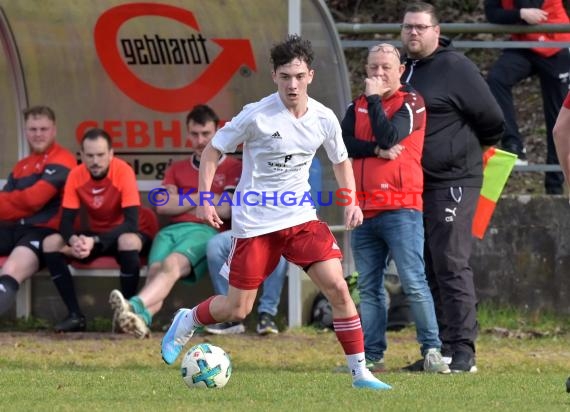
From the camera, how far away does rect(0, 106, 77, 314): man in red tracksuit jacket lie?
1193 cm

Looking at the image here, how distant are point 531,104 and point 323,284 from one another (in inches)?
326

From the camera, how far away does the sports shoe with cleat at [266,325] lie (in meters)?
11.4

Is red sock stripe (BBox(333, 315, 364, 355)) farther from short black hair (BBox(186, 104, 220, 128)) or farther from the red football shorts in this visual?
short black hair (BBox(186, 104, 220, 128))

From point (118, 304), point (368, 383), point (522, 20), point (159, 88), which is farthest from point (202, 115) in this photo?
point (368, 383)

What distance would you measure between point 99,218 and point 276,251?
3881mm

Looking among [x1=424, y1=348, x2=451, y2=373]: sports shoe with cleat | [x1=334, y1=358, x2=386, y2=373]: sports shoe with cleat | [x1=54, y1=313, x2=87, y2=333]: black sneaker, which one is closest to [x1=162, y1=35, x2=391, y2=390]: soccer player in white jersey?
[x1=424, y1=348, x2=451, y2=373]: sports shoe with cleat

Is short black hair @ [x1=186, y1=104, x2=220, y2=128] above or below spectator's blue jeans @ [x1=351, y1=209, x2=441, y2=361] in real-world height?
above

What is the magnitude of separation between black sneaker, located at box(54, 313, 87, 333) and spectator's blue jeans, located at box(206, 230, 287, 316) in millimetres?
1247

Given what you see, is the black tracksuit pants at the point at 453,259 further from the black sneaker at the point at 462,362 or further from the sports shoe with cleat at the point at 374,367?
the sports shoe with cleat at the point at 374,367

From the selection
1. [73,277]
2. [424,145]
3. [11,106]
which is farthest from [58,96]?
[424,145]

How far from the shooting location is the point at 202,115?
1160 cm

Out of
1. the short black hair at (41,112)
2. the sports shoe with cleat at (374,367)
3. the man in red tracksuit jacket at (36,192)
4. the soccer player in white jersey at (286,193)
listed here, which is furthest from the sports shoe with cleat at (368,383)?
the short black hair at (41,112)

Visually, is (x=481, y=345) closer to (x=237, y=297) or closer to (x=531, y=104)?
(x=237, y=297)

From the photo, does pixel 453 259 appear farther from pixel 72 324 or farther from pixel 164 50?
pixel 164 50
